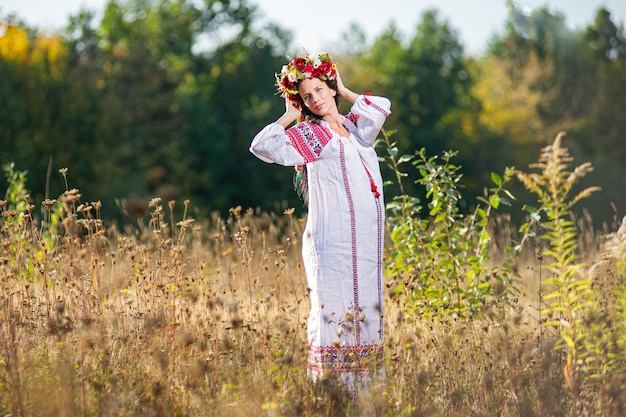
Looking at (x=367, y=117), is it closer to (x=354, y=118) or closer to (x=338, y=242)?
(x=354, y=118)

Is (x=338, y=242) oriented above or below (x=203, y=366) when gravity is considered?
above

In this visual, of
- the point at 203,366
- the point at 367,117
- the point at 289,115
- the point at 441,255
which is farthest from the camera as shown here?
the point at 441,255

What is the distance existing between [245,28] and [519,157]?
12014 millimetres

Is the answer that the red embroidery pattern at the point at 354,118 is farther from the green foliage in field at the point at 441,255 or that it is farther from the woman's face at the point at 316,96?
the green foliage in field at the point at 441,255

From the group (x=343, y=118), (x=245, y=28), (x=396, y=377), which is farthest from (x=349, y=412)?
(x=245, y=28)

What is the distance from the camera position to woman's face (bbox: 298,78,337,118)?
184 inches

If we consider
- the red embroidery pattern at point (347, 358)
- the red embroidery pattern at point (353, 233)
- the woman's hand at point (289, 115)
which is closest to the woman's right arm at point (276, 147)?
the woman's hand at point (289, 115)

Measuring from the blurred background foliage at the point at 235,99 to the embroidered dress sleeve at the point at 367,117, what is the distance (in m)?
15.5

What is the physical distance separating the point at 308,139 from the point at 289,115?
205mm

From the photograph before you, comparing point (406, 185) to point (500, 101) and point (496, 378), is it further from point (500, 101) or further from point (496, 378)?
point (496, 378)

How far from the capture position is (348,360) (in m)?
4.32

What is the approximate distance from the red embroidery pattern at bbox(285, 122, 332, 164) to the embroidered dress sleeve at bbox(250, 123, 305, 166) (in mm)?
38

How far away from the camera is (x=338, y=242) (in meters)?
4.39

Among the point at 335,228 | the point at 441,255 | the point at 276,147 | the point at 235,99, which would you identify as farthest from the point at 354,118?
the point at 235,99
